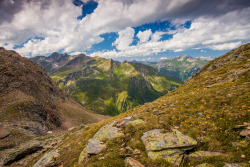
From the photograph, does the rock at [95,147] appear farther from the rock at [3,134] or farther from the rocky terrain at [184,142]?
the rock at [3,134]

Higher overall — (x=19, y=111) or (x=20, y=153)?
(x=19, y=111)

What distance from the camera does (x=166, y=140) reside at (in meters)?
10.9

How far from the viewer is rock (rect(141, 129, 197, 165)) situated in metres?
9.38

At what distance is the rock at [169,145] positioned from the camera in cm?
938

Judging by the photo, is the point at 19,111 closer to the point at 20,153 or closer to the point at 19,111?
the point at 19,111

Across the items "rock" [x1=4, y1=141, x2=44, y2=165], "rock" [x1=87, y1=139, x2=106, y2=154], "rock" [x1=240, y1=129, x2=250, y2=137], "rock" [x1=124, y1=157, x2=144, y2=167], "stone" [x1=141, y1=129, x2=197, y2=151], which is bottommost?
"rock" [x1=4, y1=141, x2=44, y2=165]

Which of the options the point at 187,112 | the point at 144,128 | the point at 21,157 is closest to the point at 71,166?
the point at 144,128

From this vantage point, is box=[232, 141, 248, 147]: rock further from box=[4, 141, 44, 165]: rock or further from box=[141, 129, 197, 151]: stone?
box=[4, 141, 44, 165]: rock

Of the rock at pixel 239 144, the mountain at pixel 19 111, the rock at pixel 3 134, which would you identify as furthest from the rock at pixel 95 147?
the rock at pixel 3 134

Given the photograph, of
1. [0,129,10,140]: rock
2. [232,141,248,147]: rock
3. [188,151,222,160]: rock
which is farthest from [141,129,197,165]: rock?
[0,129,10,140]: rock

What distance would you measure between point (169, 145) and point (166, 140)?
28.5 inches

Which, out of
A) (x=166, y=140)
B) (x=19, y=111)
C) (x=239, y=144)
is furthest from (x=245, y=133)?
(x=19, y=111)

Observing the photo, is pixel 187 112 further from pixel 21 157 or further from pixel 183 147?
pixel 21 157

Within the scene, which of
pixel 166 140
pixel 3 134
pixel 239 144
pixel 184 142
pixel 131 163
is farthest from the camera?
pixel 3 134
